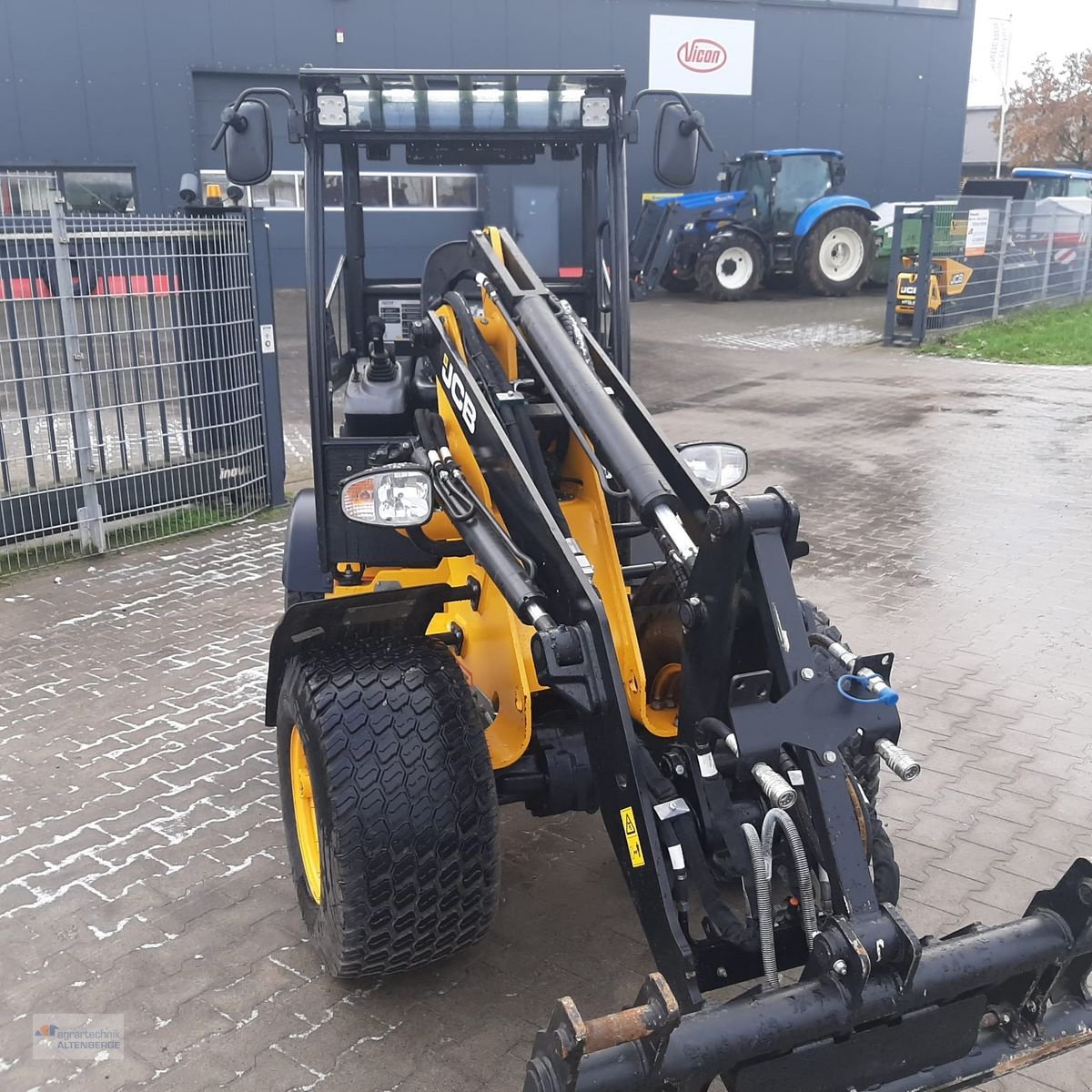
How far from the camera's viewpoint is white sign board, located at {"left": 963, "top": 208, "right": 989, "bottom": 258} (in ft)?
49.6

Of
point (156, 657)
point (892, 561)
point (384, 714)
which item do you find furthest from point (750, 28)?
point (384, 714)

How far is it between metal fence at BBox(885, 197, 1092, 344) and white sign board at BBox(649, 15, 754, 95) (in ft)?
23.6

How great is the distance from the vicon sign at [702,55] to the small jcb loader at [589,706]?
19259 mm

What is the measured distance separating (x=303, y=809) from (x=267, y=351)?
4985 millimetres

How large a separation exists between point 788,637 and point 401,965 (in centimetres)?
137

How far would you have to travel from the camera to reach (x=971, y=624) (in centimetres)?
579

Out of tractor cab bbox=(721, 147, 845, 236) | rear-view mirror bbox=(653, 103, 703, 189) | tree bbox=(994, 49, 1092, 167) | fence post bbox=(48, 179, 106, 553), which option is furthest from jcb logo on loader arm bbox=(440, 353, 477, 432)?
tree bbox=(994, 49, 1092, 167)

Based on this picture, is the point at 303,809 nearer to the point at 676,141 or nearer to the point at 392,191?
the point at 676,141

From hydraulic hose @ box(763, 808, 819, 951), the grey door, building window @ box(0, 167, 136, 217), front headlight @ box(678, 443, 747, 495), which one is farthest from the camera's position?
the grey door

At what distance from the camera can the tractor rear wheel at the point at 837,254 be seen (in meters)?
20.0

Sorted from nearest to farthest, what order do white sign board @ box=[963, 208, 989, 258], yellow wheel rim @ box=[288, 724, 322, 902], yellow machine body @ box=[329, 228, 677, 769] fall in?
1. yellow machine body @ box=[329, 228, 677, 769]
2. yellow wheel rim @ box=[288, 724, 322, 902]
3. white sign board @ box=[963, 208, 989, 258]

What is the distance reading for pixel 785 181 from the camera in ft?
64.8

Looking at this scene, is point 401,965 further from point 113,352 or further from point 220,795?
point 113,352

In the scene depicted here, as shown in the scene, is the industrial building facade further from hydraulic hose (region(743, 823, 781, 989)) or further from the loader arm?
hydraulic hose (region(743, 823, 781, 989))
